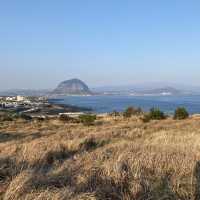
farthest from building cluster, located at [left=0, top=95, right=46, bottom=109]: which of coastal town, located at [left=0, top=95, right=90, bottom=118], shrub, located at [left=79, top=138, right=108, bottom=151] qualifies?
shrub, located at [left=79, top=138, right=108, bottom=151]

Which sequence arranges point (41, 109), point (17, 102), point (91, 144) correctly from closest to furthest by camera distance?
point (91, 144) < point (41, 109) < point (17, 102)

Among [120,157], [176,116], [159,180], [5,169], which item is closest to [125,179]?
[159,180]

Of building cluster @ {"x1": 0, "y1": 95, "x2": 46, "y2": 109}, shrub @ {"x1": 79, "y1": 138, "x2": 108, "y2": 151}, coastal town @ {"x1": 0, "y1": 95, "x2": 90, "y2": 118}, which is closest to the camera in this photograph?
shrub @ {"x1": 79, "y1": 138, "x2": 108, "y2": 151}

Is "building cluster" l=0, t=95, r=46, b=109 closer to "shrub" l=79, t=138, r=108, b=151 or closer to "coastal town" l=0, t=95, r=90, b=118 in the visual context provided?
"coastal town" l=0, t=95, r=90, b=118

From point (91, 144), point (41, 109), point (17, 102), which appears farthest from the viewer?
point (17, 102)

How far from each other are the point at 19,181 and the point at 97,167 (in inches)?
63.6

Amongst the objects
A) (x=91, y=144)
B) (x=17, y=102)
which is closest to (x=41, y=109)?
(x=17, y=102)

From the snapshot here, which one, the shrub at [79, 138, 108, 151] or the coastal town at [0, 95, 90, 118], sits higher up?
the shrub at [79, 138, 108, 151]

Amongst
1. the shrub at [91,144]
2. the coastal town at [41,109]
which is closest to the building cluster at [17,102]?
the coastal town at [41,109]

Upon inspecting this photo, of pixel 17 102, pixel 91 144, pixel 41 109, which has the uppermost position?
pixel 91 144

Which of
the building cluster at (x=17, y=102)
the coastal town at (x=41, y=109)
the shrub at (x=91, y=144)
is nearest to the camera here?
the shrub at (x=91, y=144)

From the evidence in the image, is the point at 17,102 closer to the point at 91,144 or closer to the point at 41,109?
the point at 41,109

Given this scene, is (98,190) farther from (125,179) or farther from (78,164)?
(78,164)

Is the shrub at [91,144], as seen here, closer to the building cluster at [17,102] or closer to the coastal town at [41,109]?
the coastal town at [41,109]
